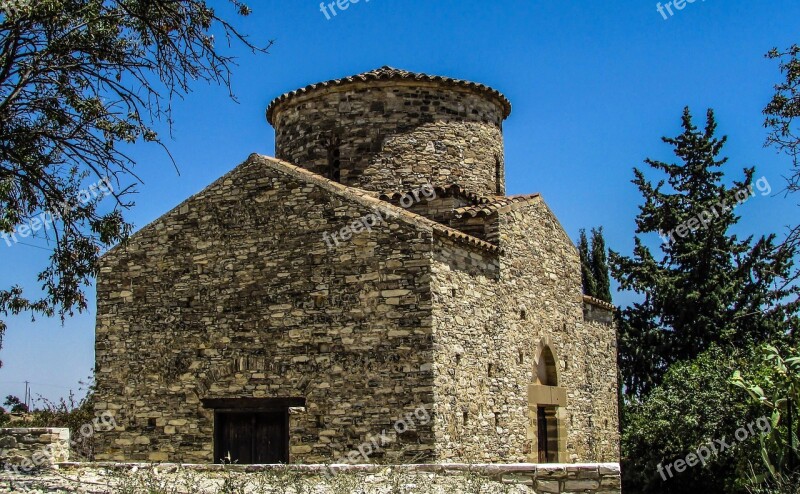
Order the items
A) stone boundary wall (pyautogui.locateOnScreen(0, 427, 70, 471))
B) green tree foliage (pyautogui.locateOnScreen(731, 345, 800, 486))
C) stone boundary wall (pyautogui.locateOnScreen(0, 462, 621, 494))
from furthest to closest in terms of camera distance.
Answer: green tree foliage (pyautogui.locateOnScreen(731, 345, 800, 486))
stone boundary wall (pyautogui.locateOnScreen(0, 427, 70, 471))
stone boundary wall (pyautogui.locateOnScreen(0, 462, 621, 494))

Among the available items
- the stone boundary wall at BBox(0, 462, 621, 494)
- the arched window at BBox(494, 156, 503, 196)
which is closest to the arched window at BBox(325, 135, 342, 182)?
the arched window at BBox(494, 156, 503, 196)

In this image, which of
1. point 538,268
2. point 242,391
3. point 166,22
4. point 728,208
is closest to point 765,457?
point 538,268

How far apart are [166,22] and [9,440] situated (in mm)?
5893

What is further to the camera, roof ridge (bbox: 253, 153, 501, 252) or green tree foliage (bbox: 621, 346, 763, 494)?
→ green tree foliage (bbox: 621, 346, 763, 494)

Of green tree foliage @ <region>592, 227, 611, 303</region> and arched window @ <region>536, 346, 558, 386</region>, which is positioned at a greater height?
green tree foliage @ <region>592, 227, 611, 303</region>

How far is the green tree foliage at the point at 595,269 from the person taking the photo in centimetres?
2654

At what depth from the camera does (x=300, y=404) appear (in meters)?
14.0

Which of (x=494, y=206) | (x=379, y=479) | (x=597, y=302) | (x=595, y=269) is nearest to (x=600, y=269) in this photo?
(x=595, y=269)

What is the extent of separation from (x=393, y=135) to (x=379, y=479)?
8.90 meters

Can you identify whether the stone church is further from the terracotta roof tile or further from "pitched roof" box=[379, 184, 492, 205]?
the terracotta roof tile

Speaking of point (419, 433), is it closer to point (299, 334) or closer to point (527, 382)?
point (299, 334)

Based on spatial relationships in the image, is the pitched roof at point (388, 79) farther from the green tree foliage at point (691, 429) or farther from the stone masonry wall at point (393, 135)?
the green tree foliage at point (691, 429)

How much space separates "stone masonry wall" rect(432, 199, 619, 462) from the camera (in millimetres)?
13688

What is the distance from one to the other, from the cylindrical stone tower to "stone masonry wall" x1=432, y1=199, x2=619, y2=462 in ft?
Answer: 5.88
